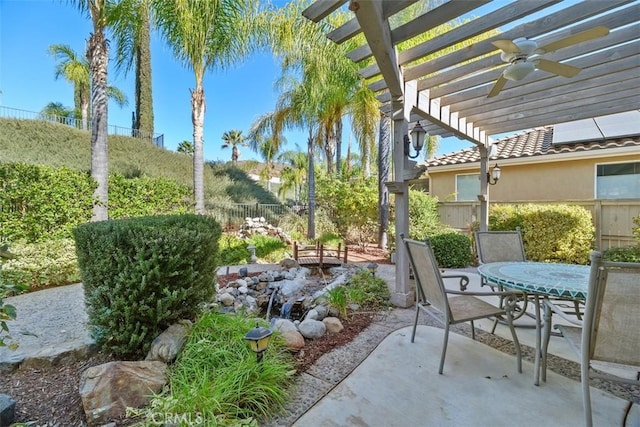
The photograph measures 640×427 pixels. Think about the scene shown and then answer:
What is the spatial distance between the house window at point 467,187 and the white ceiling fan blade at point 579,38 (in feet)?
25.9

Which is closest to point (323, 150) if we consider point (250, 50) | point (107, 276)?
point (250, 50)

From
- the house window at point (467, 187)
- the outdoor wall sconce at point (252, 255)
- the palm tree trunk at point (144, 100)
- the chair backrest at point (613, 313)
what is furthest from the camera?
the palm tree trunk at point (144, 100)

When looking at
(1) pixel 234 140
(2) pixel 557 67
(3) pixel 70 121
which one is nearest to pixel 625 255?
(2) pixel 557 67

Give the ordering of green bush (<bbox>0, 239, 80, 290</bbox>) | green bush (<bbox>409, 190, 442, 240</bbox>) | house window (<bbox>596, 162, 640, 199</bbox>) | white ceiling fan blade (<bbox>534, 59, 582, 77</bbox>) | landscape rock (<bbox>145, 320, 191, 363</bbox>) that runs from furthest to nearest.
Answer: green bush (<bbox>409, 190, 442, 240</bbox>), house window (<bbox>596, 162, 640, 199</bbox>), green bush (<bbox>0, 239, 80, 290</bbox>), white ceiling fan blade (<bbox>534, 59, 582, 77</bbox>), landscape rock (<bbox>145, 320, 191, 363</bbox>)

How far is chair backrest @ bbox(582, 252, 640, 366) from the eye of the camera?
5.05 ft

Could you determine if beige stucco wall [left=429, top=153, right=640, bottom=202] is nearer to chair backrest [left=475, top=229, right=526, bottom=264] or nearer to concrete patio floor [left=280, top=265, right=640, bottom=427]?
chair backrest [left=475, top=229, right=526, bottom=264]

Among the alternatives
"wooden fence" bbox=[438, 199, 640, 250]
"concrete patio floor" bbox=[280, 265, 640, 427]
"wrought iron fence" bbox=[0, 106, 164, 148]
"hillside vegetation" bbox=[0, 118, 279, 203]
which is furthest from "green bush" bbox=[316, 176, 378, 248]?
"wrought iron fence" bbox=[0, 106, 164, 148]

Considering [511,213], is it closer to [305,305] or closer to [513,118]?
[513,118]

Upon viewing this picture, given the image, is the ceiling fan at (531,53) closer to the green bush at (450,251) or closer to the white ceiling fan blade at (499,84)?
the white ceiling fan blade at (499,84)

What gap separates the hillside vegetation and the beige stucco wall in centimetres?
1009

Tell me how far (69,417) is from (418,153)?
167 inches

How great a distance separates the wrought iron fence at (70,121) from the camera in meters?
12.5

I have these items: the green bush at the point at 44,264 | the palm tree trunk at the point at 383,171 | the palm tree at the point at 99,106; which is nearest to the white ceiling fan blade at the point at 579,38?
the palm tree trunk at the point at 383,171

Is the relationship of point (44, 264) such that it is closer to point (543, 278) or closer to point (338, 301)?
point (338, 301)
